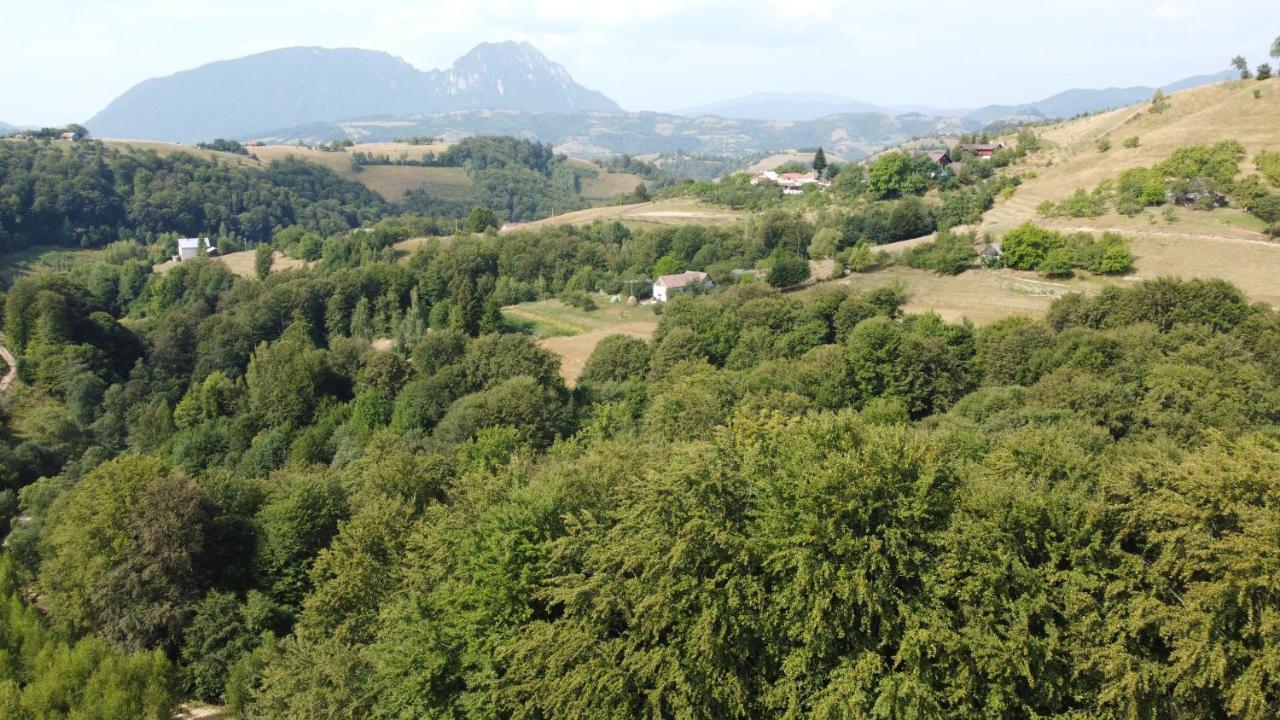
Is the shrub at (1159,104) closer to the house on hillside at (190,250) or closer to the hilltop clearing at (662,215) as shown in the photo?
the hilltop clearing at (662,215)

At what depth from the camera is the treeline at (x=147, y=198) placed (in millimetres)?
113062

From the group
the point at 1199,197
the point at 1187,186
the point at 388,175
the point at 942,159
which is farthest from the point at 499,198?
the point at 1199,197

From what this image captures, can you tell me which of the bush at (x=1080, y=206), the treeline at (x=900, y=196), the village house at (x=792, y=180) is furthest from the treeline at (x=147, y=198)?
the bush at (x=1080, y=206)

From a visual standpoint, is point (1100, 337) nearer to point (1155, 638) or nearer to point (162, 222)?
point (1155, 638)

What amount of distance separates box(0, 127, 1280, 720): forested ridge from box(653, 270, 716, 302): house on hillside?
19577mm

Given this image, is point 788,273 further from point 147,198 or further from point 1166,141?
point 147,198

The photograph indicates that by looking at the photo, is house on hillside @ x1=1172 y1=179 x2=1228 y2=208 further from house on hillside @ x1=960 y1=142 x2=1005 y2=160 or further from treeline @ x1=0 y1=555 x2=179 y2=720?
treeline @ x1=0 y1=555 x2=179 y2=720

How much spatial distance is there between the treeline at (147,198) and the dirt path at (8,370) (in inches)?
2246

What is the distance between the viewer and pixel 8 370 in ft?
184

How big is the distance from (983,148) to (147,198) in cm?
12778

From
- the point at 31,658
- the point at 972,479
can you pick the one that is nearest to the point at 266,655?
the point at 31,658

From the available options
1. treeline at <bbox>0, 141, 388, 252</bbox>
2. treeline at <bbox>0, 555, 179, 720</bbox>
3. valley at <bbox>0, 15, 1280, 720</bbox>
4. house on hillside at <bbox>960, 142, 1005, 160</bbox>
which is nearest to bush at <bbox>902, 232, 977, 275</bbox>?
valley at <bbox>0, 15, 1280, 720</bbox>

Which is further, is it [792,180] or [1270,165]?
[792,180]

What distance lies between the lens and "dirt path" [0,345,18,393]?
174 feet
